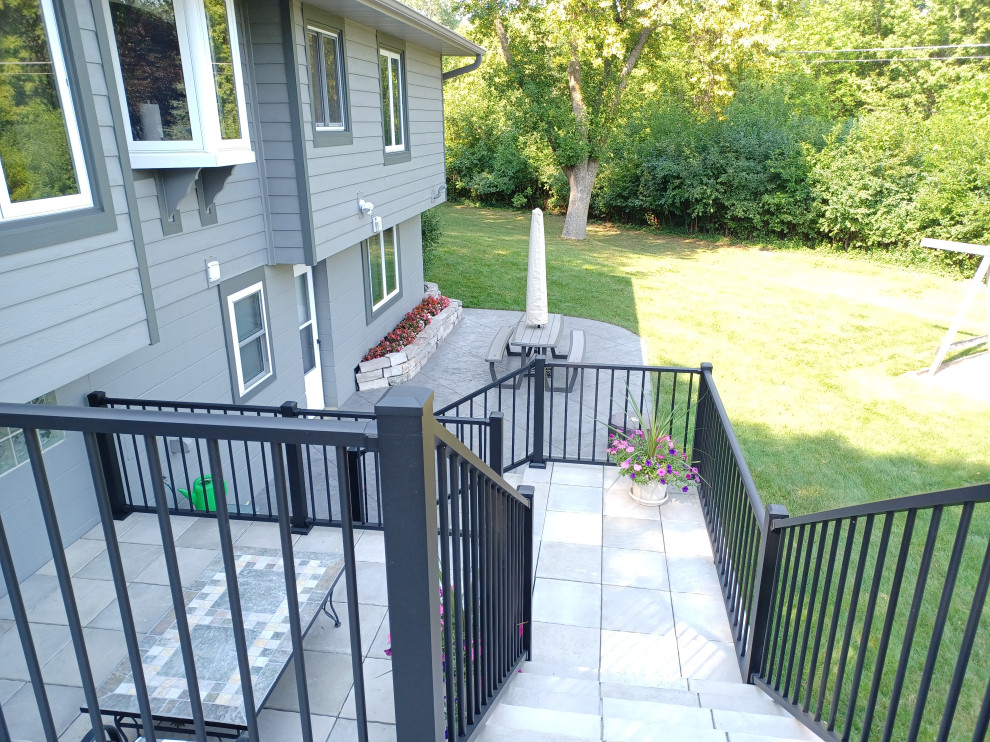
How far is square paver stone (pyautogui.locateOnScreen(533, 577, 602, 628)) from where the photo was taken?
4348mm

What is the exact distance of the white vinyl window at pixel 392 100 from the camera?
9.41 m

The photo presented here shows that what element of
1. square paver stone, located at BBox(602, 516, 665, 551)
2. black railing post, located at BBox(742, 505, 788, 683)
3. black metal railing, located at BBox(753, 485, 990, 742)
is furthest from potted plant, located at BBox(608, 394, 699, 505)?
black railing post, located at BBox(742, 505, 788, 683)

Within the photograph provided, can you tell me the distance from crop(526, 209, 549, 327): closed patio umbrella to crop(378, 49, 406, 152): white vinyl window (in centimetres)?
235

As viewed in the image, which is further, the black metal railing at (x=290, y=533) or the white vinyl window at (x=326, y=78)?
the white vinyl window at (x=326, y=78)

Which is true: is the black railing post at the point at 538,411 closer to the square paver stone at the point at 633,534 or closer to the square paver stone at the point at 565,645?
the square paver stone at the point at 633,534

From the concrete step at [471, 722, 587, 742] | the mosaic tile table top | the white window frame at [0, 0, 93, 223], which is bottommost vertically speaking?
the mosaic tile table top

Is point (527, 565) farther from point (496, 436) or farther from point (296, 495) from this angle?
point (296, 495)

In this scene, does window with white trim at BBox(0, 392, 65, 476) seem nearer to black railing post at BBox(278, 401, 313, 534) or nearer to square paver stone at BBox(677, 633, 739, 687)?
black railing post at BBox(278, 401, 313, 534)

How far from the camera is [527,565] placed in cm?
358

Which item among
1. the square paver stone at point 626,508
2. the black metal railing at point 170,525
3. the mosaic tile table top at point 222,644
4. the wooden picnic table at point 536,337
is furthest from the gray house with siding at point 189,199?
the square paver stone at point 626,508

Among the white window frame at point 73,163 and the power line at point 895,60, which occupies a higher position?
the power line at point 895,60

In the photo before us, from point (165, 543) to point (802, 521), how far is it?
2.65m

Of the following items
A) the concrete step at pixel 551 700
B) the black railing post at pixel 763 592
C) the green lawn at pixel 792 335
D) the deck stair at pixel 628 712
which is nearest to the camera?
the deck stair at pixel 628 712

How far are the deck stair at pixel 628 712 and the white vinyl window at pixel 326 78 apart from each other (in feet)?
19.2
